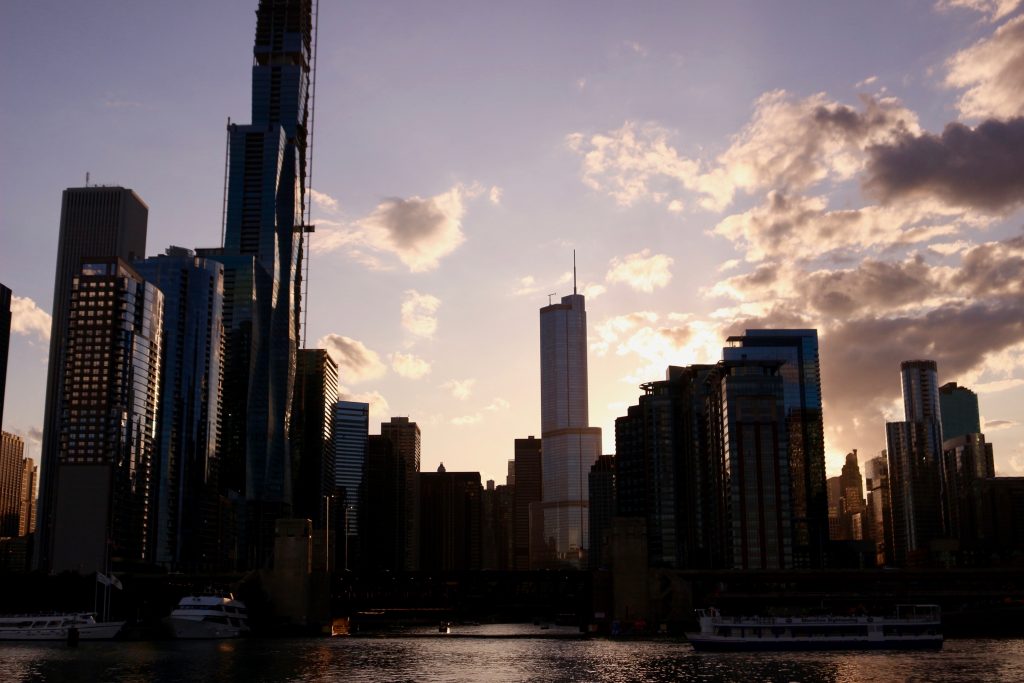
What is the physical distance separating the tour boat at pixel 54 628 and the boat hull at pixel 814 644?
97.9 meters

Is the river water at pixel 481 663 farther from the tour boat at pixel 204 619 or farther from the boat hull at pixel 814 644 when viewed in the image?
the tour boat at pixel 204 619

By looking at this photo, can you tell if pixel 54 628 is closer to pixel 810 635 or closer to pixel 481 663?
pixel 481 663

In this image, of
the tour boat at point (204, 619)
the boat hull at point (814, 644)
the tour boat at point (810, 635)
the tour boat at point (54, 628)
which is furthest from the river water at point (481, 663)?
the tour boat at point (204, 619)

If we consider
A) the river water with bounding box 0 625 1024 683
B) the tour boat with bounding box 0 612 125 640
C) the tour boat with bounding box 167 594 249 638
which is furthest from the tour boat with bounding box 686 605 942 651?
the tour boat with bounding box 0 612 125 640

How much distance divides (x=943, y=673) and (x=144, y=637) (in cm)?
13661

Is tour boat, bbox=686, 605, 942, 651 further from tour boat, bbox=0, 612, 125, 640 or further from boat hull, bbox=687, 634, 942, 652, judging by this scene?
tour boat, bbox=0, 612, 125, 640

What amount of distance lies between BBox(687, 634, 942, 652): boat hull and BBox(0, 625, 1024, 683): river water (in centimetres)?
254

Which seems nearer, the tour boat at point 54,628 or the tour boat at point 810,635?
the tour boat at point 810,635

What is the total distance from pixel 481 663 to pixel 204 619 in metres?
69.8

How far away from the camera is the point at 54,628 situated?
182 meters

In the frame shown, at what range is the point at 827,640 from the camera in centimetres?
15762

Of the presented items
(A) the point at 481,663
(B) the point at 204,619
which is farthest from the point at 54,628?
(A) the point at 481,663

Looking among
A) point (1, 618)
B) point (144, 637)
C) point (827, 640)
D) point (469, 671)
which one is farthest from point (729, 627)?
point (1, 618)

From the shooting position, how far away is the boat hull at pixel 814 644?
6149 inches
